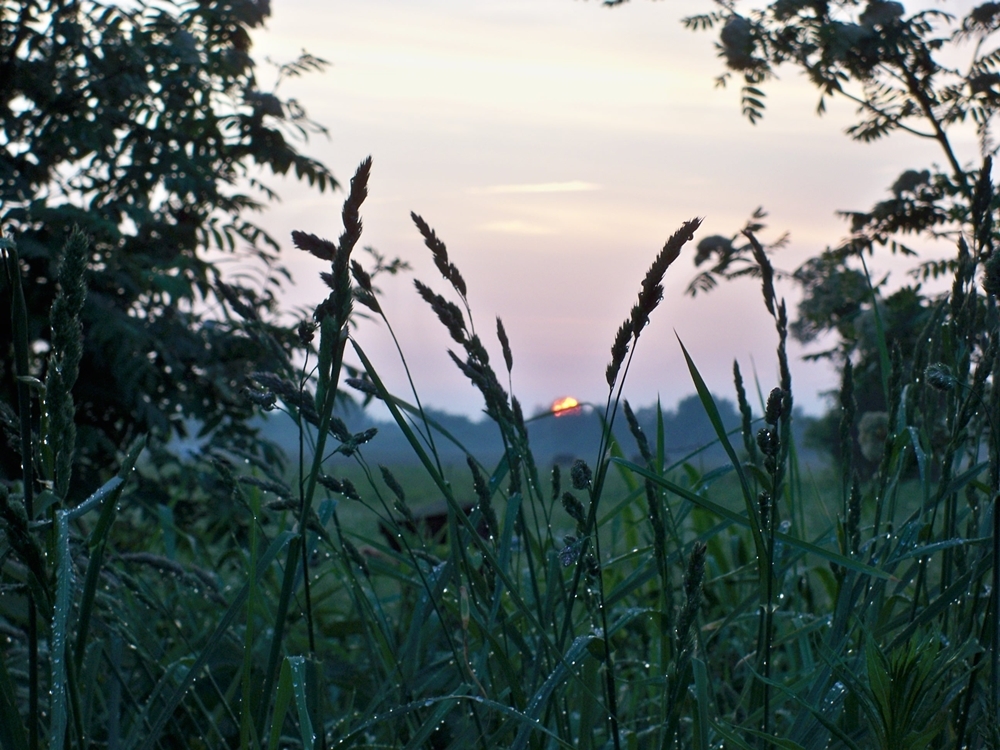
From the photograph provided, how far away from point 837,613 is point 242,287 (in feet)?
10.7

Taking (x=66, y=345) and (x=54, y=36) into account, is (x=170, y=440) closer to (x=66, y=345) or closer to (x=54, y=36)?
(x=54, y=36)

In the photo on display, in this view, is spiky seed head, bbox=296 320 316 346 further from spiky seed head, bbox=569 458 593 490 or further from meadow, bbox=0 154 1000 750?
spiky seed head, bbox=569 458 593 490

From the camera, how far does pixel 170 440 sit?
401 cm

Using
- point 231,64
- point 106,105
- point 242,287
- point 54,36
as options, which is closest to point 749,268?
point 242,287

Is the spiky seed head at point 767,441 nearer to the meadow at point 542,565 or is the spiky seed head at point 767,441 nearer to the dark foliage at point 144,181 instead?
the meadow at point 542,565

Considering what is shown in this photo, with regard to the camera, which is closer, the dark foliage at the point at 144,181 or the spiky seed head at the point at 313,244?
the spiky seed head at the point at 313,244

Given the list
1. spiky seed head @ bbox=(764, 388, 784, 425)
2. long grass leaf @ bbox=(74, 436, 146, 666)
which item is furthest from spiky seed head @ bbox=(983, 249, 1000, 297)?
long grass leaf @ bbox=(74, 436, 146, 666)

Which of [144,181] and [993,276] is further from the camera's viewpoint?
[144,181]

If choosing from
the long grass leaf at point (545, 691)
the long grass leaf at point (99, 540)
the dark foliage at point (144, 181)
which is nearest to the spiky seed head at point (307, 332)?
the long grass leaf at point (99, 540)

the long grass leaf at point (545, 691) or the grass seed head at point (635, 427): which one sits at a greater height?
the grass seed head at point (635, 427)

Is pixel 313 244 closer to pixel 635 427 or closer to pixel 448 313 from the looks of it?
pixel 448 313

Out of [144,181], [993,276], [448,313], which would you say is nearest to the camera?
[993,276]

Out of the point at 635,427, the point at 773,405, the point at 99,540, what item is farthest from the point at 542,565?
the point at 99,540

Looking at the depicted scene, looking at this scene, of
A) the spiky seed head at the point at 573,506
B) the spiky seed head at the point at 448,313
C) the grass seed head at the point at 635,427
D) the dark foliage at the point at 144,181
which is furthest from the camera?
the dark foliage at the point at 144,181
